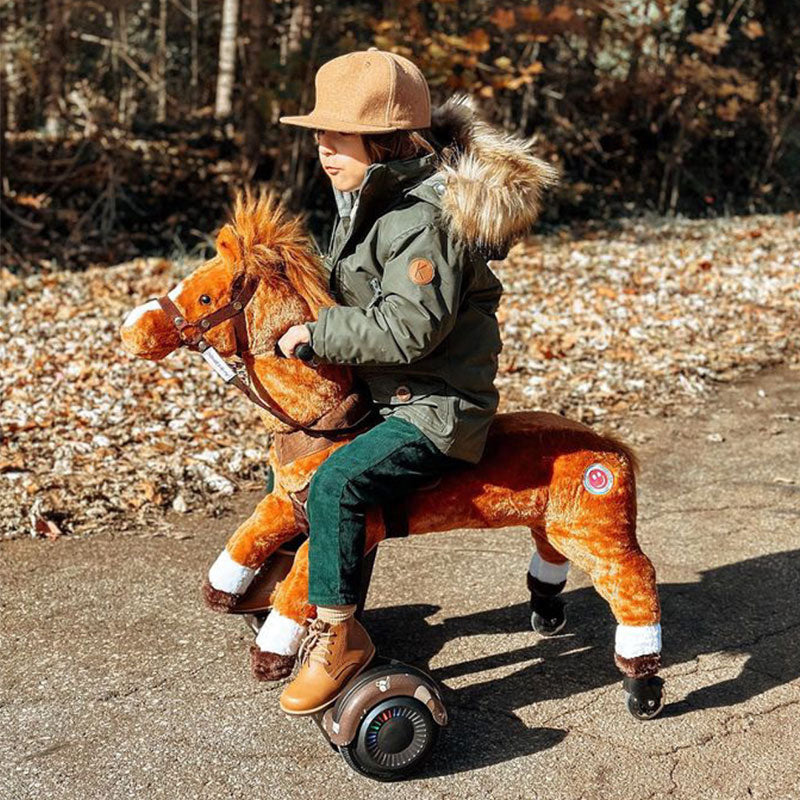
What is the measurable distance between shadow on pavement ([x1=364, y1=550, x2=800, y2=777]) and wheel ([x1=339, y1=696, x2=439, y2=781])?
12 centimetres

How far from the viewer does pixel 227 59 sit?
Result: 37.5ft

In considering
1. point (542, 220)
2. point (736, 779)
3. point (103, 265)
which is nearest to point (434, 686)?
point (736, 779)

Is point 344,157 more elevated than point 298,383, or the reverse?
point 344,157

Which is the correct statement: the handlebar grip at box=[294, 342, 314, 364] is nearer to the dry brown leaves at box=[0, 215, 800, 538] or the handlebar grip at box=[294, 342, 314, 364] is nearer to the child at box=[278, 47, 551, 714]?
the child at box=[278, 47, 551, 714]

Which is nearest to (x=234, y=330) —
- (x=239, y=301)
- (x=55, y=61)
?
(x=239, y=301)

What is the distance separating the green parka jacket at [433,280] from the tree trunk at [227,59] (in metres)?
8.27

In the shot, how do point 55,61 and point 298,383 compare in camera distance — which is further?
point 55,61

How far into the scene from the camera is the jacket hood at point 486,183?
10.1ft

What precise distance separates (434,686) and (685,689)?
0.97 meters

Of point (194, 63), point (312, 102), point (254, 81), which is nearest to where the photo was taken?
point (312, 102)

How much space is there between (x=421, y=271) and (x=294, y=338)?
391 mm

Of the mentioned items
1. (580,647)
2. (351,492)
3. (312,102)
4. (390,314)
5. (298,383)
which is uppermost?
(390,314)

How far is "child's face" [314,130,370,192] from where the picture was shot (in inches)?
126

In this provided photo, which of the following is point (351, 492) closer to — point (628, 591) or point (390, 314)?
point (390, 314)
